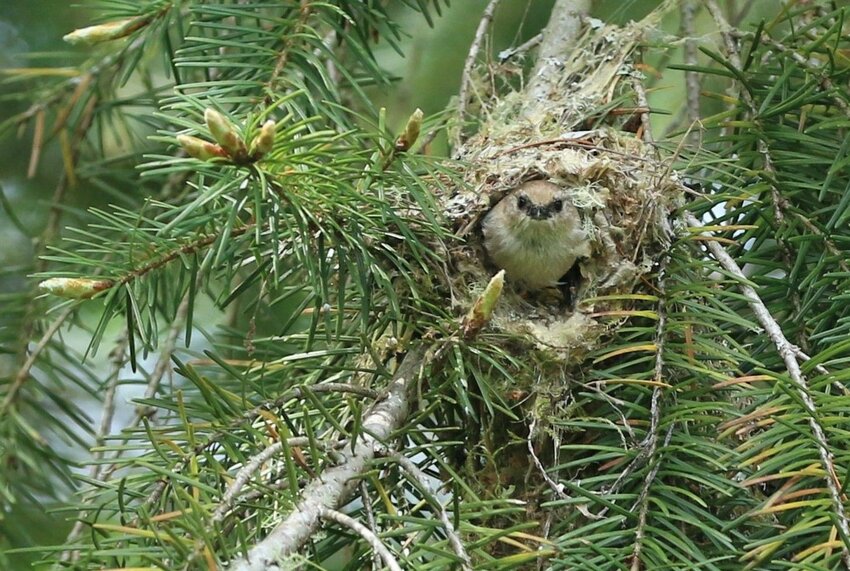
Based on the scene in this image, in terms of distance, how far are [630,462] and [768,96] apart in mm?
820

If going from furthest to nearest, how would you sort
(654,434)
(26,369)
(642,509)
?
(26,369) < (654,434) < (642,509)

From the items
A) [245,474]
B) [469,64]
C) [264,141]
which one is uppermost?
[264,141]

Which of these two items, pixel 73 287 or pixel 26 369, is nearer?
pixel 73 287

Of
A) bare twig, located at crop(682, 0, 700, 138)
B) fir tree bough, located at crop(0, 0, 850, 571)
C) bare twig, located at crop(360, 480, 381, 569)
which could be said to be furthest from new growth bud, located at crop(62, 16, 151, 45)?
bare twig, located at crop(682, 0, 700, 138)

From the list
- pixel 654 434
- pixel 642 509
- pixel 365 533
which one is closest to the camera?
pixel 365 533

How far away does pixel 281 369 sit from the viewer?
1.86m

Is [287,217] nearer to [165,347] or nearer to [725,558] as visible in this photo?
[725,558]

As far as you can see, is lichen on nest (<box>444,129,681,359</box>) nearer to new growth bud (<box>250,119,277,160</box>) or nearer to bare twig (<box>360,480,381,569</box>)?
bare twig (<box>360,480,381,569</box>)

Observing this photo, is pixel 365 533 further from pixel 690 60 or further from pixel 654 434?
pixel 690 60

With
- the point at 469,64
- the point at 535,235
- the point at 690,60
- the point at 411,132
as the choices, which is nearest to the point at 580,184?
the point at 535,235

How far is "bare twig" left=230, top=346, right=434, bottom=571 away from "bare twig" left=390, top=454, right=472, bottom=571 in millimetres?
54

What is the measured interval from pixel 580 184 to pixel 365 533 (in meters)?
1.61

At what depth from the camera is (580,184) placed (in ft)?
8.56

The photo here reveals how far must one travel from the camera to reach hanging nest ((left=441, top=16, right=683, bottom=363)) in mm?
2197
